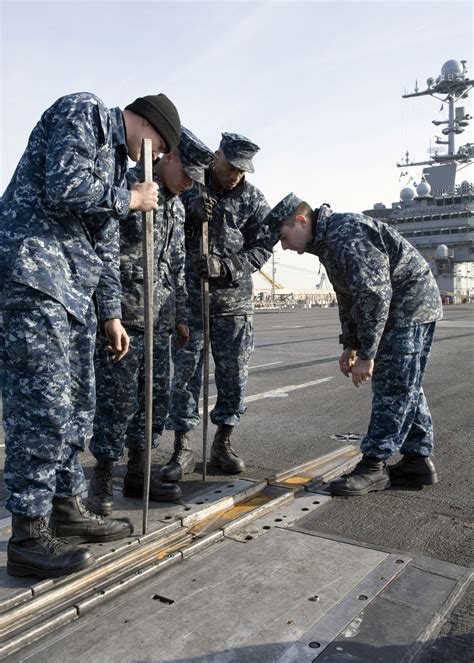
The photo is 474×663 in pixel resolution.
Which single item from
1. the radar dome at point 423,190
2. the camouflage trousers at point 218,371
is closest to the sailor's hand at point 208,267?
the camouflage trousers at point 218,371

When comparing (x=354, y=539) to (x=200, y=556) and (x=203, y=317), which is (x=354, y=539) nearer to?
(x=200, y=556)

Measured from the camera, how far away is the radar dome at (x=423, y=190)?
70500 mm

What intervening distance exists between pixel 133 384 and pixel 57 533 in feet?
2.84

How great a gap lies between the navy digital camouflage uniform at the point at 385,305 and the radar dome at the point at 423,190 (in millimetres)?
70939

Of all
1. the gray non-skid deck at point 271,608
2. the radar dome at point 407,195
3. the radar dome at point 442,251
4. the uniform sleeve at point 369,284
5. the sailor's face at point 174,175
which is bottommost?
the gray non-skid deck at point 271,608

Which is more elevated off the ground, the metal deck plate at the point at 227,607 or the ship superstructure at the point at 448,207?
the ship superstructure at the point at 448,207

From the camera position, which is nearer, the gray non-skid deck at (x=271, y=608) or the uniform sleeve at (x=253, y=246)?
the gray non-skid deck at (x=271, y=608)

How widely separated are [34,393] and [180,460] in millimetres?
1759

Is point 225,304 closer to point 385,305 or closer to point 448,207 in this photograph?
point 385,305

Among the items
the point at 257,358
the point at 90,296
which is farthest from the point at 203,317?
the point at 257,358

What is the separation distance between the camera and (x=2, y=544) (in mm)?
2957

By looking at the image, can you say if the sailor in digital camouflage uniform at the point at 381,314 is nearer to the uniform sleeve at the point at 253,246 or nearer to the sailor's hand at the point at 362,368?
the sailor's hand at the point at 362,368

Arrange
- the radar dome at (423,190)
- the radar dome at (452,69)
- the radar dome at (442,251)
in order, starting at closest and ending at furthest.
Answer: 1. the radar dome at (442,251)
2. the radar dome at (452,69)
3. the radar dome at (423,190)

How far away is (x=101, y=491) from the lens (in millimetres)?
3404
